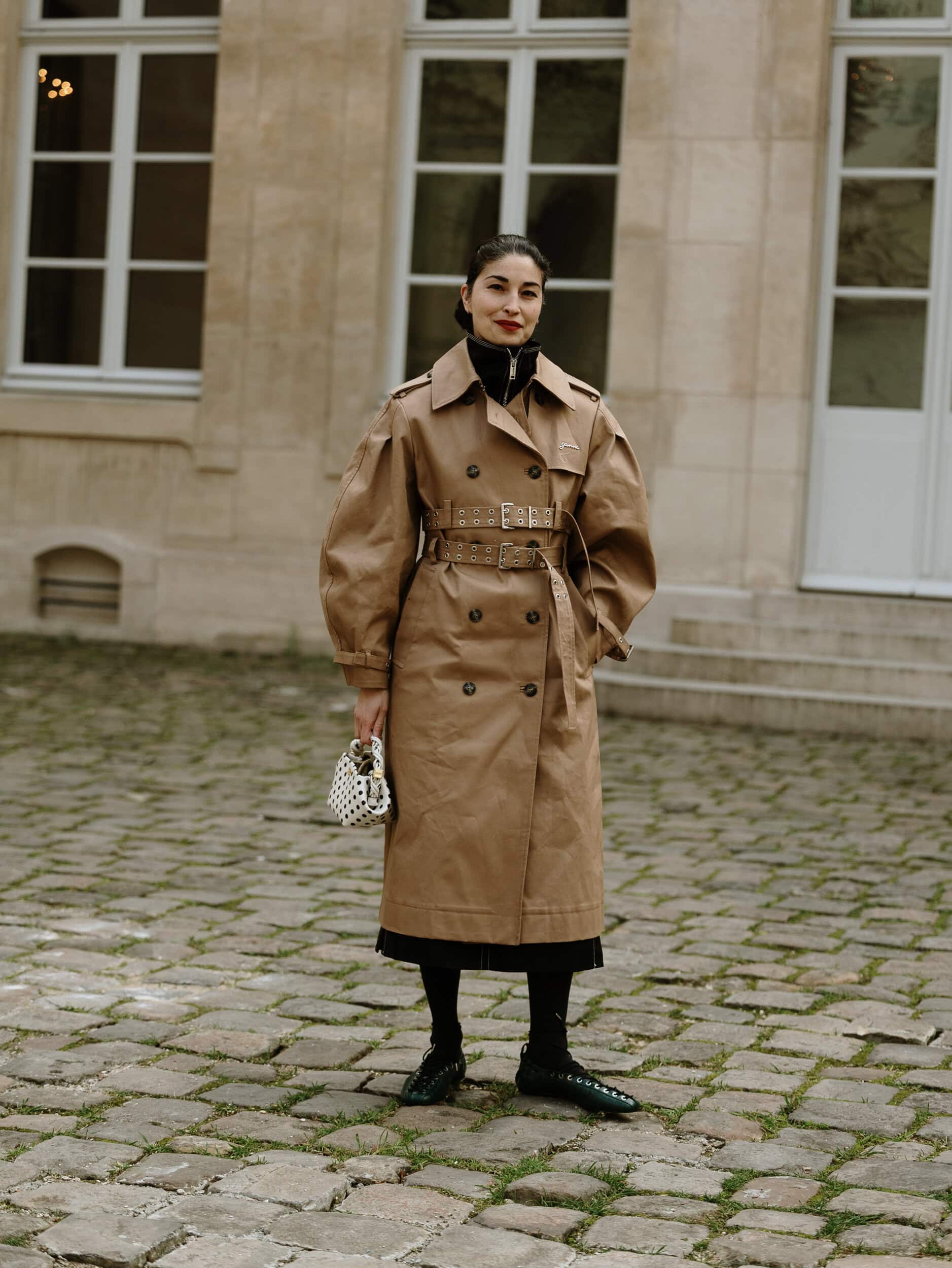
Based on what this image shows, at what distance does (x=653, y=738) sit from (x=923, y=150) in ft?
13.8

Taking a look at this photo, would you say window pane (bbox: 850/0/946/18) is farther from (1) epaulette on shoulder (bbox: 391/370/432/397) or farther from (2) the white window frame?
(1) epaulette on shoulder (bbox: 391/370/432/397)

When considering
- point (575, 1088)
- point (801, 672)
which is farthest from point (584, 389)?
point (801, 672)

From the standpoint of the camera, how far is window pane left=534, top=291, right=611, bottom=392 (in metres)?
11.7

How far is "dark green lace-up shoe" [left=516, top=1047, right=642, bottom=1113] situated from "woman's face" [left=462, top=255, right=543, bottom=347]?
1545mm

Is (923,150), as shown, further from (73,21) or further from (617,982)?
(617,982)

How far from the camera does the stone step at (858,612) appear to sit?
10.5 metres

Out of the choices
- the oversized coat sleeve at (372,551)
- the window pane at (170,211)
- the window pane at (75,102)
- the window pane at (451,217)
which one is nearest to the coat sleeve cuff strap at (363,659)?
the oversized coat sleeve at (372,551)

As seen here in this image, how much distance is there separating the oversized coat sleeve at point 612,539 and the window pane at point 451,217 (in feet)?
26.9

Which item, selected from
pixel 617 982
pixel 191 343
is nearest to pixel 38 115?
pixel 191 343

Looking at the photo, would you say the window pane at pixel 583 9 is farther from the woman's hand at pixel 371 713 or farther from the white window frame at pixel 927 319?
the woman's hand at pixel 371 713

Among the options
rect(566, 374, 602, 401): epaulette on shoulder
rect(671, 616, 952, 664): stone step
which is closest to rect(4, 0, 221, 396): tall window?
rect(671, 616, 952, 664): stone step

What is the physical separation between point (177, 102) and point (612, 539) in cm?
943

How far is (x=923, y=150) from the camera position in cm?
1103

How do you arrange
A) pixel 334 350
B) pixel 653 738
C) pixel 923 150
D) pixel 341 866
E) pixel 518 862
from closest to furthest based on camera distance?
pixel 518 862 → pixel 341 866 → pixel 653 738 → pixel 923 150 → pixel 334 350
